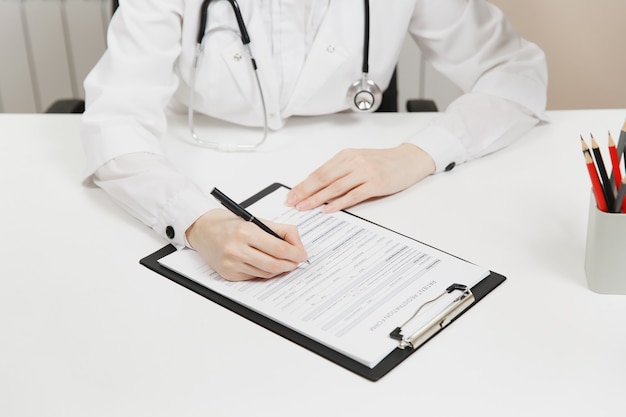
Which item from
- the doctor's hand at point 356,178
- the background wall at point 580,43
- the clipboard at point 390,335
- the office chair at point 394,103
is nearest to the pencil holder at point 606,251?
the clipboard at point 390,335

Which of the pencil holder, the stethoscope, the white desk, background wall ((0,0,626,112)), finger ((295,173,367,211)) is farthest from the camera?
background wall ((0,0,626,112))

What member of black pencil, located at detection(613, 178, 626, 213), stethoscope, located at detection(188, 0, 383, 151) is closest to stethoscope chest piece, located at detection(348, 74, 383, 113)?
stethoscope, located at detection(188, 0, 383, 151)

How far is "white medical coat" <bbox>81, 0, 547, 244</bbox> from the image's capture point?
1251mm

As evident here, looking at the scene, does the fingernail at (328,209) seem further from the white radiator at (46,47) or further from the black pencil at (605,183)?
the white radiator at (46,47)

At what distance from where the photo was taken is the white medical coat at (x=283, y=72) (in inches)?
49.3

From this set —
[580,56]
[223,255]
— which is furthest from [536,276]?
[580,56]

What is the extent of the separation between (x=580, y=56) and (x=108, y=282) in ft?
4.02

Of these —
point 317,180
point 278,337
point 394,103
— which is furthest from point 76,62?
point 278,337

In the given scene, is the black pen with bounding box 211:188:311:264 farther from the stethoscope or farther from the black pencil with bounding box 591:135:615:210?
the black pencil with bounding box 591:135:615:210

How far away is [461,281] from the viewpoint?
1.01 m

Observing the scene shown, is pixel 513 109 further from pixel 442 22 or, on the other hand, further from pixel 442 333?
pixel 442 333

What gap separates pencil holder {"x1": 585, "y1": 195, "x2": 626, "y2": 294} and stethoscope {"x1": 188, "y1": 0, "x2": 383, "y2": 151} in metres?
0.51

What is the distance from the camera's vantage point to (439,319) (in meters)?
0.94

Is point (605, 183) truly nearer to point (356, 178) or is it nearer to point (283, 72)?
point (356, 178)
